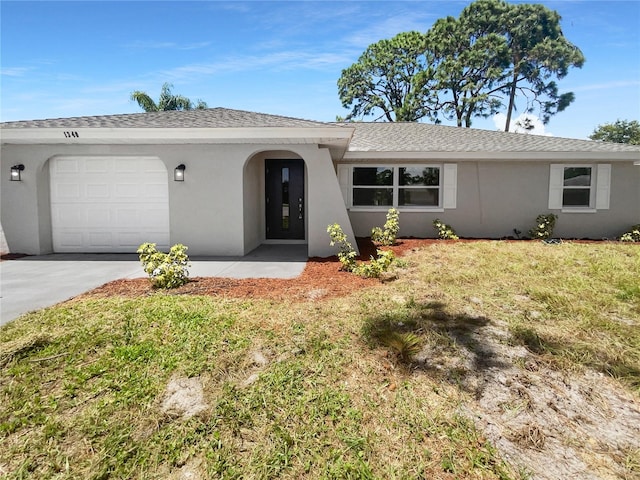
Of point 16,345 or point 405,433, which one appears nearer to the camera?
point 405,433

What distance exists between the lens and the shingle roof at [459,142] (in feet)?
35.5

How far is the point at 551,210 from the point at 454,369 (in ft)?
33.9

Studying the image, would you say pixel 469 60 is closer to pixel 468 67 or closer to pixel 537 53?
pixel 468 67

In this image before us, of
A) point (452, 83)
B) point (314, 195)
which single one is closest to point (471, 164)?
point (314, 195)

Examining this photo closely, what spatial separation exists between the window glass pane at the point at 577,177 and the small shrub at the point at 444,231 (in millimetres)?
3944

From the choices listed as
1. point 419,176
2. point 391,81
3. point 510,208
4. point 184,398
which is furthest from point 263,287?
point 391,81

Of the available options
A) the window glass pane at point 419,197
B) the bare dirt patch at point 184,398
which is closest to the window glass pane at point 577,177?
the window glass pane at point 419,197

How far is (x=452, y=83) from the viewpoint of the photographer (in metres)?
27.9

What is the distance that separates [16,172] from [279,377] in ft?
29.8

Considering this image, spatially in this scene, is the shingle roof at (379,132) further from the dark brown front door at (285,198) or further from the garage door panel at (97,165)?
the dark brown front door at (285,198)

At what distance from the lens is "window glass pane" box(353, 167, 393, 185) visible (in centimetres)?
1164

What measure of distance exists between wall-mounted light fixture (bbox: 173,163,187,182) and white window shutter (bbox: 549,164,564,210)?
425 inches

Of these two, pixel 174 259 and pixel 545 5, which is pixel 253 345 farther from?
pixel 545 5

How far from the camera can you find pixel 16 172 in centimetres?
848
